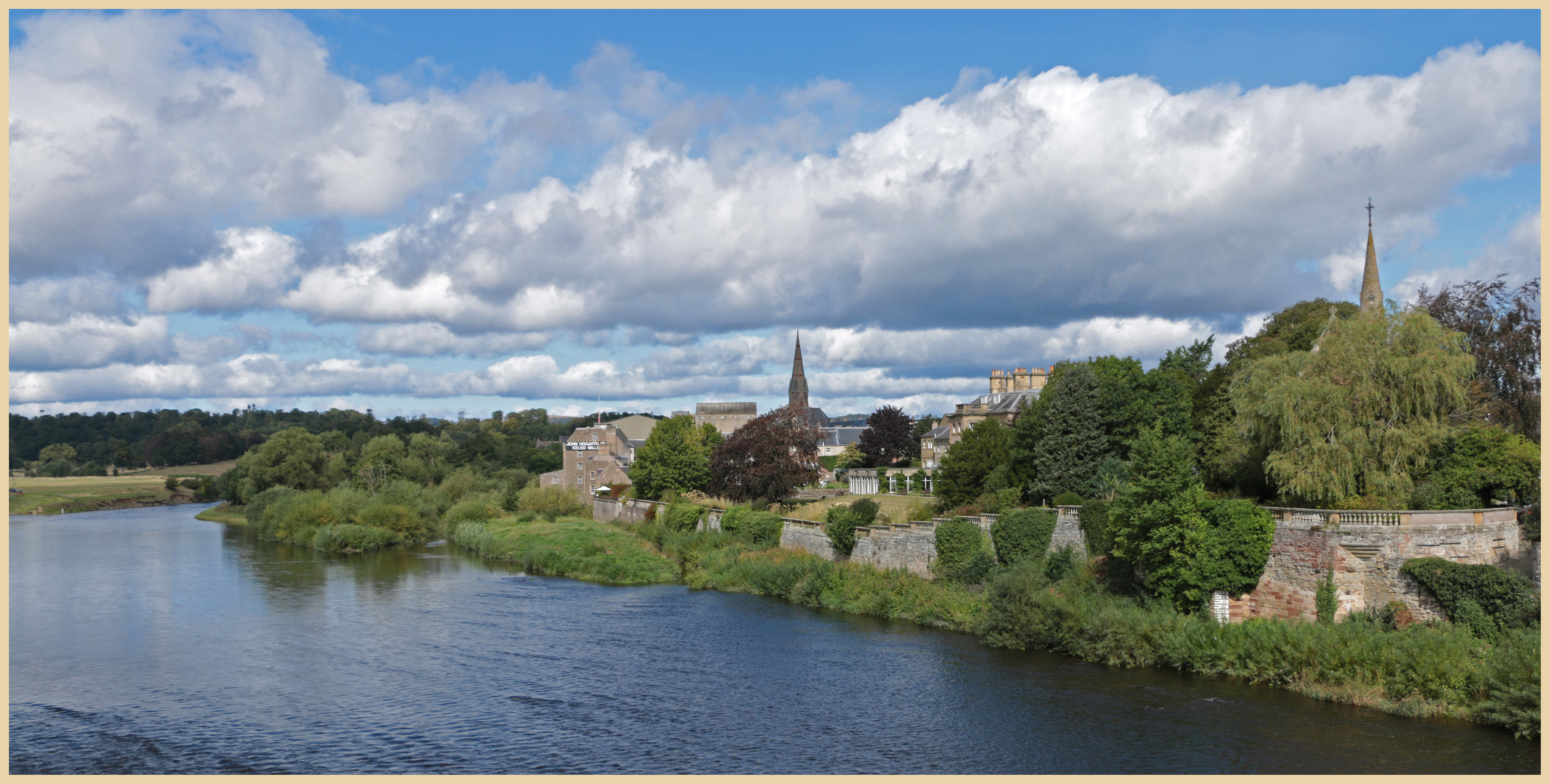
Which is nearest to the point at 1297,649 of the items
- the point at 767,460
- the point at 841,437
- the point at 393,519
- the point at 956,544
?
the point at 956,544

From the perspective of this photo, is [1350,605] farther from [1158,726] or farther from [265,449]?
[265,449]

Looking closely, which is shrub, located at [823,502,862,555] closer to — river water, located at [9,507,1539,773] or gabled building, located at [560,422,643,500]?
river water, located at [9,507,1539,773]

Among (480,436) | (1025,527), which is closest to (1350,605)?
(1025,527)

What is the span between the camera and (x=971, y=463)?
48.5 meters

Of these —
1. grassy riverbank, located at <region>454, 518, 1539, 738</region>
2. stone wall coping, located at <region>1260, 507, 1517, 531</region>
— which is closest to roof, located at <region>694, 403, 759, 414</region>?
grassy riverbank, located at <region>454, 518, 1539, 738</region>

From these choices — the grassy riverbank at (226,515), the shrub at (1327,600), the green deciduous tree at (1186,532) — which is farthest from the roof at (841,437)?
the shrub at (1327,600)

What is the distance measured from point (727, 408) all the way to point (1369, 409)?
126657mm

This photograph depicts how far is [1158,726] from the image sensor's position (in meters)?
22.4

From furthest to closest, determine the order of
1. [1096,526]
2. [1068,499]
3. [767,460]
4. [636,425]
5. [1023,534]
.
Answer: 1. [636,425]
2. [767,460]
3. [1068,499]
4. [1023,534]
5. [1096,526]

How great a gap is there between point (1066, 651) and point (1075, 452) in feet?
47.4

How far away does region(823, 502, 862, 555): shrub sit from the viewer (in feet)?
144

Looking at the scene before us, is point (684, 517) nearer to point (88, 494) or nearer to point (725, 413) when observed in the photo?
point (88, 494)

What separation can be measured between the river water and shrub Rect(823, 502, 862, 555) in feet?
14.0

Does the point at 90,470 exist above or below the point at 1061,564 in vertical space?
above
